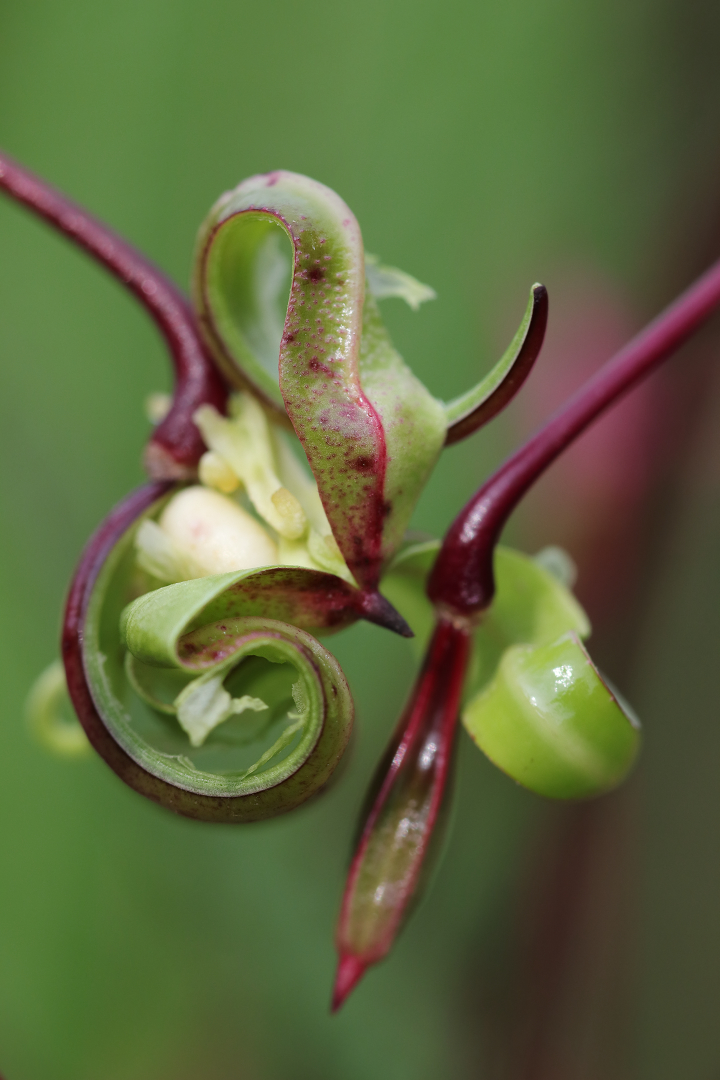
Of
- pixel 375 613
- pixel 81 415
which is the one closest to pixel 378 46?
pixel 81 415

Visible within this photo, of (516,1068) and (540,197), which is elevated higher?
(540,197)

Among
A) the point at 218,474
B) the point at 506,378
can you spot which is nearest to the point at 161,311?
the point at 218,474

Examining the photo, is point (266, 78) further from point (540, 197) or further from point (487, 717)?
point (487, 717)

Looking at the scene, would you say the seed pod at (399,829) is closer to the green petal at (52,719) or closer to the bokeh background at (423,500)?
the green petal at (52,719)

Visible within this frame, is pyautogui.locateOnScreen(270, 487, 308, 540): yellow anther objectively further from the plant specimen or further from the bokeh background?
the bokeh background

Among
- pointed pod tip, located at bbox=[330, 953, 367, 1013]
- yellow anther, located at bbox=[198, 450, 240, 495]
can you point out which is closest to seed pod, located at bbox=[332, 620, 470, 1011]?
pointed pod tip, located at bbox=[330, 953, 367, 1013]

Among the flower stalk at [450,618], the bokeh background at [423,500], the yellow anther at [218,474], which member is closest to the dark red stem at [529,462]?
the flower stalk at [450,618]
